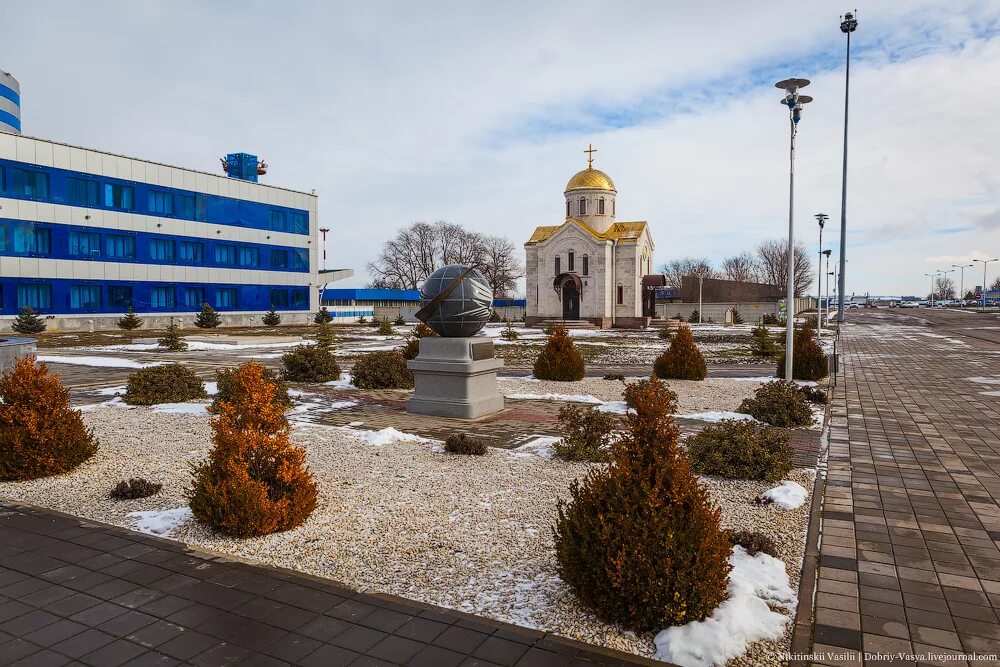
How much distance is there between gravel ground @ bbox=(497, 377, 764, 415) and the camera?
1316 centimetres

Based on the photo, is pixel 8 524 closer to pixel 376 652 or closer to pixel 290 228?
pixel 376 652

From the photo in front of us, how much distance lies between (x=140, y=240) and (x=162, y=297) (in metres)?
4.40

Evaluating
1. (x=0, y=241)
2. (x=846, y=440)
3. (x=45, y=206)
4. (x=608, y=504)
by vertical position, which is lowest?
(x=846, y=440)

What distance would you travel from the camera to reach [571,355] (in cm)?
1694

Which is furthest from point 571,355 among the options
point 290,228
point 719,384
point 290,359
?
point 290,228

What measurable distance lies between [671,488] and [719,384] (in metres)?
13.4

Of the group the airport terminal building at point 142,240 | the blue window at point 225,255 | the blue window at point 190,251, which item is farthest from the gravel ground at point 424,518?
the blue window at point 225,255

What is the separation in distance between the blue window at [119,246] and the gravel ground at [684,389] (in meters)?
36.3

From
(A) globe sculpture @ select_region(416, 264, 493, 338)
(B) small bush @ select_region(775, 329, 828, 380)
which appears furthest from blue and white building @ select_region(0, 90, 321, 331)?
(B) small bush @ select_region(775, 329, 828, 380)

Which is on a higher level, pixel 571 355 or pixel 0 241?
pixel 0 241

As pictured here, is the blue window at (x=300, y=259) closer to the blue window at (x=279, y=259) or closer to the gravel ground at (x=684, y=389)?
the blue window at (x=279, y=259)

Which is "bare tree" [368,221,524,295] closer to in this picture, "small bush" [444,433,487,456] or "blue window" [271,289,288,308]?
"blue window" [271,289,288,308]

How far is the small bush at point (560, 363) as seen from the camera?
1680cm

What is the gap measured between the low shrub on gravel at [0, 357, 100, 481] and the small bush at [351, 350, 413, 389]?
25.0 feet
